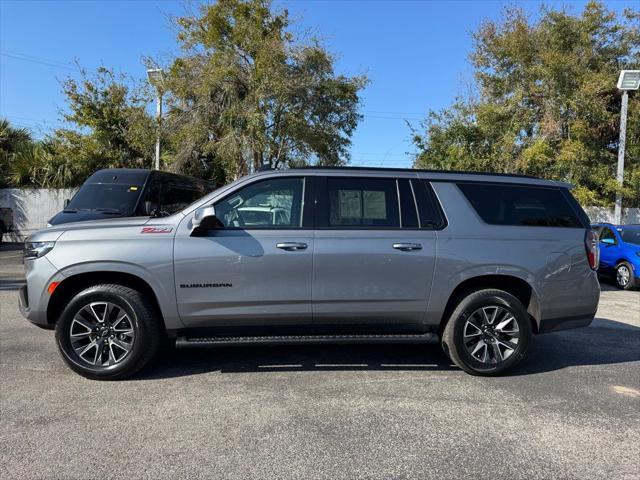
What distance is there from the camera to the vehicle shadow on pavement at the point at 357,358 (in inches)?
193

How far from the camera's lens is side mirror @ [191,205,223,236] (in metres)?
4.29

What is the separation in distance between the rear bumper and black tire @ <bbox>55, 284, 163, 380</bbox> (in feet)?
12.0

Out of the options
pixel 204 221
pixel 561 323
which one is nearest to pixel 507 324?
pixel 561 323

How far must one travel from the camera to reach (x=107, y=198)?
9273 millimetres

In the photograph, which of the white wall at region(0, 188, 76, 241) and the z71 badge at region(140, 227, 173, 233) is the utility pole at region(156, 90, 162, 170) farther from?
the z71 badge at region(140, 227, 173, 233)

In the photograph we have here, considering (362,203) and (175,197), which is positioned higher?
(175,197)

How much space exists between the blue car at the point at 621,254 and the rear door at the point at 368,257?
28.6 feet

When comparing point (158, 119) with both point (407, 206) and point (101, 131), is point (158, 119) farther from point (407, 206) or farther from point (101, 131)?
point (407, 206)

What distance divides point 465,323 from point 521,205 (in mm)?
1317

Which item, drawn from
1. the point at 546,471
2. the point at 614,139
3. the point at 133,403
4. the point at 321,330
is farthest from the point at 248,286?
the point at 614,139

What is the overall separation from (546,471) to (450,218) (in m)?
2.32

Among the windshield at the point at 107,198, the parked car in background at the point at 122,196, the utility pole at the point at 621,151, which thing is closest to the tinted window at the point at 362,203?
the parked car in background at the point at 122,196

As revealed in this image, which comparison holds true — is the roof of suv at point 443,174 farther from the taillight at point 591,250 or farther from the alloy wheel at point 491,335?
the alloy wheel at point 491,335

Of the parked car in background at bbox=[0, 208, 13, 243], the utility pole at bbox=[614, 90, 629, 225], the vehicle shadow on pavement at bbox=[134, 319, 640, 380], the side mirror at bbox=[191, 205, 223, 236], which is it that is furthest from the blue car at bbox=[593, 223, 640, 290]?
the parked car in background at bbox=[0, 208, 13, 243]
